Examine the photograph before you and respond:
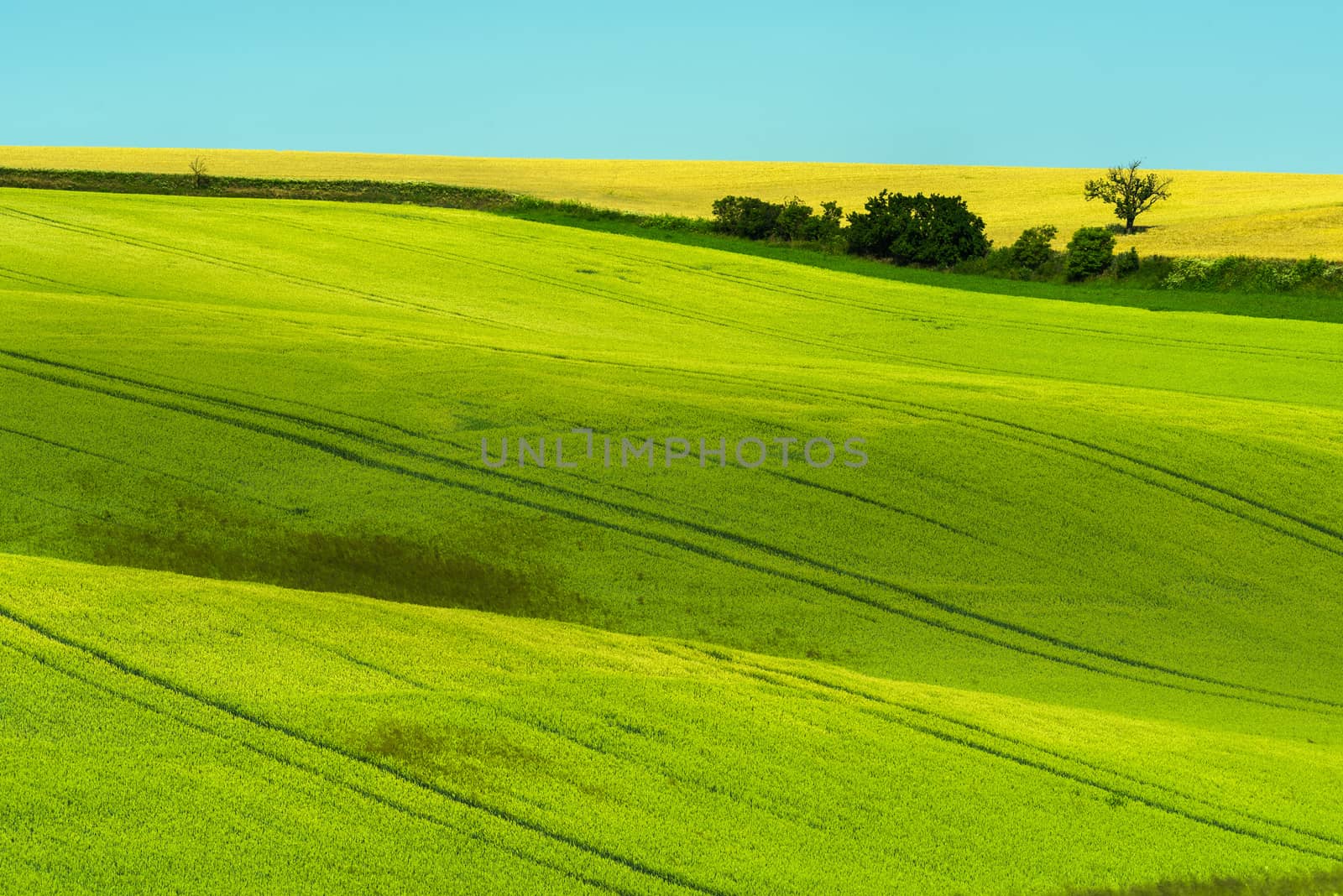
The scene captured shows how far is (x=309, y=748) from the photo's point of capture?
30.3 ft

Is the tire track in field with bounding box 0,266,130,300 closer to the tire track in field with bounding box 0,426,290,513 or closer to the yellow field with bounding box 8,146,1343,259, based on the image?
the tire track in field with bounding box 0,426,290,513

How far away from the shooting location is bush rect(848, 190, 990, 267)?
43.1 metres

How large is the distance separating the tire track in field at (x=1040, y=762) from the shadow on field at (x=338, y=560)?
295 centimetres

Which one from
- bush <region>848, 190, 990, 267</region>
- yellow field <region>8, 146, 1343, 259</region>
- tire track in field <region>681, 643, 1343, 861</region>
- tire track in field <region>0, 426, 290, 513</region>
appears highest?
yellow field <region>8, 146, 1343, 259</region>

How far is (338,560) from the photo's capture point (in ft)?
48.5

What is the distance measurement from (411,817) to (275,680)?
7.54ft

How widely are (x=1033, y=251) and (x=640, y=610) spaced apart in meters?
32.5

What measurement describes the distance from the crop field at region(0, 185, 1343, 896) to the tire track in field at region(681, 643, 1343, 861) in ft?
0.15

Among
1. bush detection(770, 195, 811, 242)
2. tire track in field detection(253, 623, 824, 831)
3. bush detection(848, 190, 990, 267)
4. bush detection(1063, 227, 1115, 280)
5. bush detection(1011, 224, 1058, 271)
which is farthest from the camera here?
bush detection(770, 195, 811, 242)

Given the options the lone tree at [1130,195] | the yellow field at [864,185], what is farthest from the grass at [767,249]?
the lone tree at [1130,195]

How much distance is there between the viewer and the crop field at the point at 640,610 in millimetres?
8617

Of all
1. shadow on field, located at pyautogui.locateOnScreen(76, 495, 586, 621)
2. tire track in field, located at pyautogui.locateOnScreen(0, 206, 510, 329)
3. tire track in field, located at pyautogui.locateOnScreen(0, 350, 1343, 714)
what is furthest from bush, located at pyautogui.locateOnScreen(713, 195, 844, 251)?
shadow on field, located at pyautogui.locateOnScreen(76, 495, 586, 621)

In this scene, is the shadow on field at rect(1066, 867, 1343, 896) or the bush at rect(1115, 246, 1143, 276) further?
the bush at rect(1115, 246, 1143, 276)

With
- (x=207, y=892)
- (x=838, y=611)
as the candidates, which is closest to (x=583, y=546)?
(x=838, y=611)
